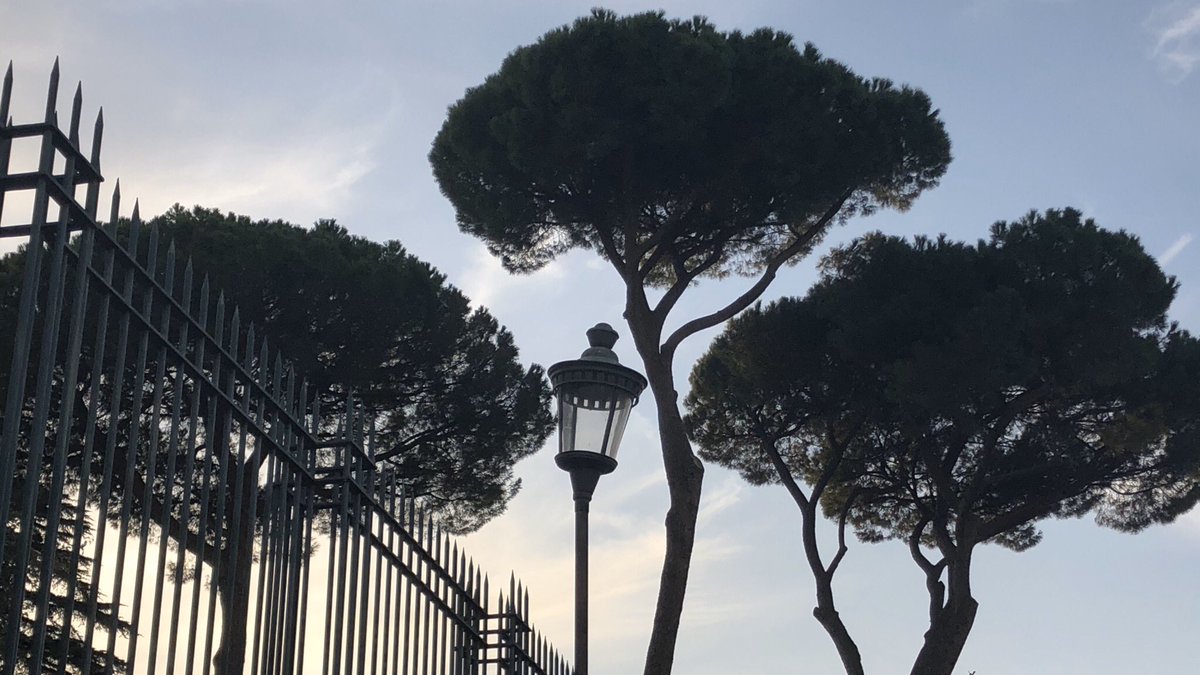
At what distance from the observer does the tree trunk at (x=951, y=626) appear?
13883 mm

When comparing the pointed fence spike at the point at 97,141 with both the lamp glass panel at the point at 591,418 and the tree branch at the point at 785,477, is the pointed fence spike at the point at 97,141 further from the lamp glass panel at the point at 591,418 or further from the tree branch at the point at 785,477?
the tree branch at the point at 785,477

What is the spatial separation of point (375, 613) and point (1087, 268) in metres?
10.8

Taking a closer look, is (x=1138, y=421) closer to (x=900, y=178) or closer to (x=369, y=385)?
(x=900, y=178)

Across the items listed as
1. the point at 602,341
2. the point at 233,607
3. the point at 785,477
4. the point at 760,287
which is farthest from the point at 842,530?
the point at 233,607

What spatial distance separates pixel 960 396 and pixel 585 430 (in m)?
7.39

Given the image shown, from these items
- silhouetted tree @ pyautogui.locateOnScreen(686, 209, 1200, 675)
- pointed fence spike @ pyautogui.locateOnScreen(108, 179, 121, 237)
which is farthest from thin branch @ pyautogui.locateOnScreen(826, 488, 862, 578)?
pointed fence spike @ pyautogui.locateOnScreen(108, 179, 121, 237)

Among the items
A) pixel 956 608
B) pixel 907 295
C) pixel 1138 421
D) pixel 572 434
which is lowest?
pixel 572 434

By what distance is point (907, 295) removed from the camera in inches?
539

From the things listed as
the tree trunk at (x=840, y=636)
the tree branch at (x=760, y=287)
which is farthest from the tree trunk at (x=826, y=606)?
the tree branch at (x=760, y=287)

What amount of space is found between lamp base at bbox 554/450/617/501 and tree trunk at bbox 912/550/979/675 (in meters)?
8.16

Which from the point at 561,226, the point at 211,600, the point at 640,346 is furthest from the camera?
the point at 561,226

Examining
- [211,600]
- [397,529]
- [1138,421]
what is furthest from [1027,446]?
[211,600]

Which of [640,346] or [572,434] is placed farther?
[640,346]

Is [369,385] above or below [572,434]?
above
